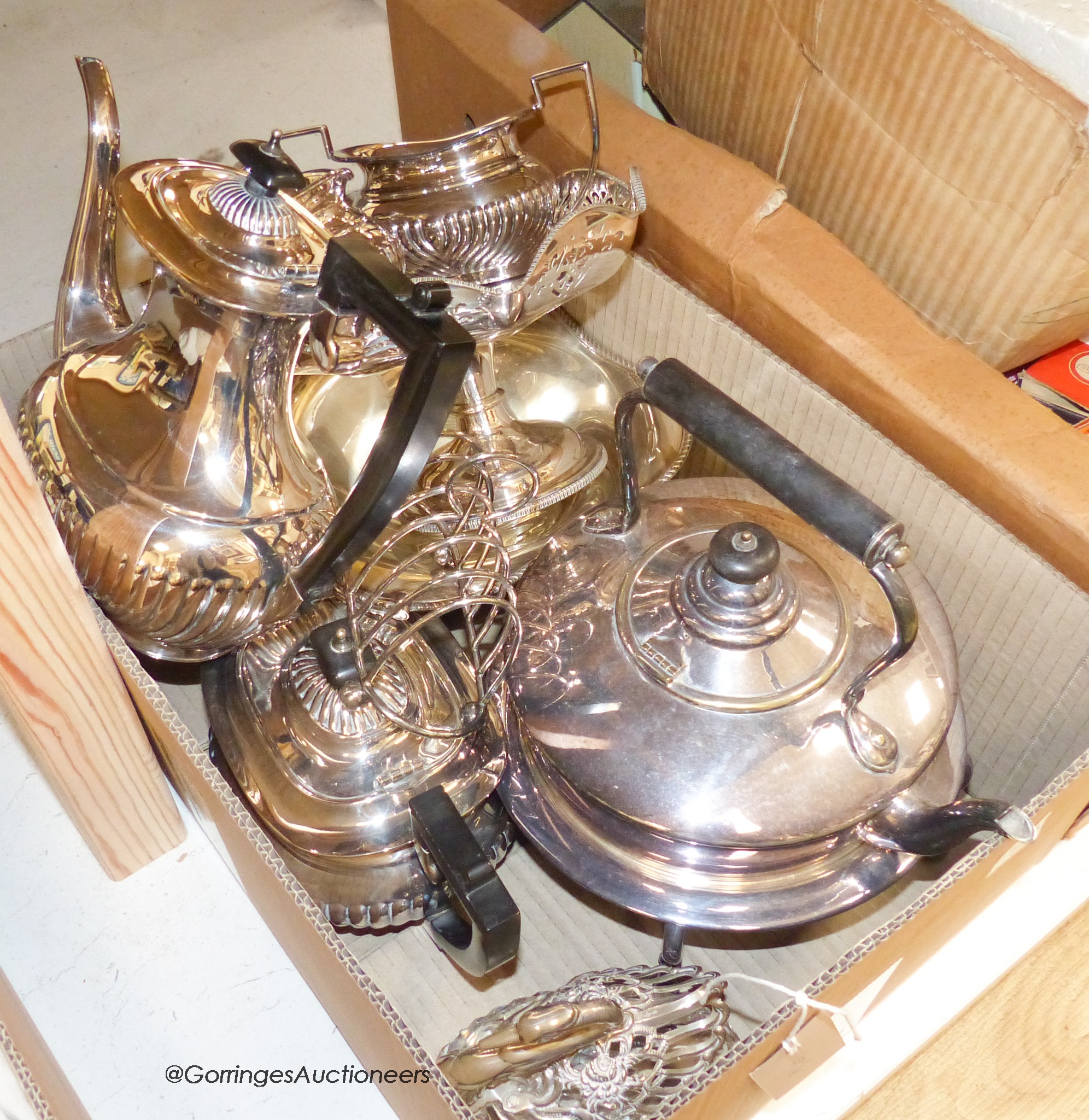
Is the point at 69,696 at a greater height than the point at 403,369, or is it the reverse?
the point at 403,369

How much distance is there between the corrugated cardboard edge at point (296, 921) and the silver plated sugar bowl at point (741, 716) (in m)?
0.12

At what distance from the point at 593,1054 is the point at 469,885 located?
12cm

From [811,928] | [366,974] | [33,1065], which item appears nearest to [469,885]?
[366,974]

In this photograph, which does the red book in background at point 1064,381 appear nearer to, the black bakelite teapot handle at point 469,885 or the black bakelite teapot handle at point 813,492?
the black bakelite teapot handle at point 813,492

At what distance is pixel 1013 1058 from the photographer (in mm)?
540

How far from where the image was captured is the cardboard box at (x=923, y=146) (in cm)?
54

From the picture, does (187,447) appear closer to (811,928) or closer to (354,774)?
(354,774)

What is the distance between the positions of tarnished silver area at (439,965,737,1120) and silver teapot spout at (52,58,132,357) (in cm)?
38

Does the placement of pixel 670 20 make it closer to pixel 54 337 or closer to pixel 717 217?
pixel 717 217

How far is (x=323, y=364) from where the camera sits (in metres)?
0.47

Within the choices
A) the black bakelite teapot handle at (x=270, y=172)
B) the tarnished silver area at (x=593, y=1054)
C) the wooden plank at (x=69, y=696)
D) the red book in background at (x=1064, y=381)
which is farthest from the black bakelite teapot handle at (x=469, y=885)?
the red book in background at (x=1064, y=381)

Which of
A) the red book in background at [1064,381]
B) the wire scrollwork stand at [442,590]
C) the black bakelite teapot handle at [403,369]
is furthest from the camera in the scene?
the red book in background at [1064,381]

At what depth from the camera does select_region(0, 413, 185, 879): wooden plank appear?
390 mm

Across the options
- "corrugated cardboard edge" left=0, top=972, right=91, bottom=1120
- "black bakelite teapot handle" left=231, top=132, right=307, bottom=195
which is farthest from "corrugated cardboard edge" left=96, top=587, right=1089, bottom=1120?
"black bakelite teapot handle" left=231, top=132, right=307, bottom=195
